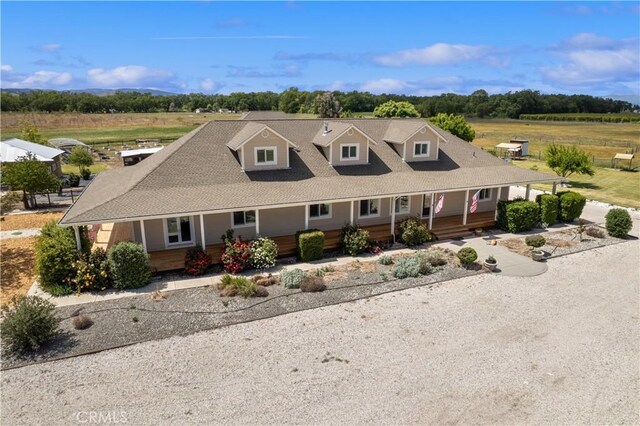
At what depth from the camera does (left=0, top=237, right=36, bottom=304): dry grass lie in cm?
1686

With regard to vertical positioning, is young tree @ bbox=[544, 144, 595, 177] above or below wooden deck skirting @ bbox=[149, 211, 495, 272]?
above

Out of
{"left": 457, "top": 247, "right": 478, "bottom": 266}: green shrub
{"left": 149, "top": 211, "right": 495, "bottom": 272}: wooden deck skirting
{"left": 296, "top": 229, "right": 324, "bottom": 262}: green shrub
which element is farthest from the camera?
{"left": 296, "top": 229, "right": 324, "bottom": 262}: green shrub

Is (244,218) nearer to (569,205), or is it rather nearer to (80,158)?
(569,205)

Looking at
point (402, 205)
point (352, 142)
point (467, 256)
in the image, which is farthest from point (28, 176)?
point (467, 256)

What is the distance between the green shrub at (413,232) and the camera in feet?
71.9

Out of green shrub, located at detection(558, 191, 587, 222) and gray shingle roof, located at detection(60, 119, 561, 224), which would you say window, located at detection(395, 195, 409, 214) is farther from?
green shrub, located at detection(558, 191, 587, 222)

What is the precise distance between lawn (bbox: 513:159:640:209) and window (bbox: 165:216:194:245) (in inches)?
1240

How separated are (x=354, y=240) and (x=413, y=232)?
345 cm

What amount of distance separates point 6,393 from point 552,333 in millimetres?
16139

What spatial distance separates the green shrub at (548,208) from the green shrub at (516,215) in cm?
81

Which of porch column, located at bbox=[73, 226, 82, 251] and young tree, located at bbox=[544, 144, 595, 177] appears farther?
young tree, located at bbox=[544, 144, 595, 177]

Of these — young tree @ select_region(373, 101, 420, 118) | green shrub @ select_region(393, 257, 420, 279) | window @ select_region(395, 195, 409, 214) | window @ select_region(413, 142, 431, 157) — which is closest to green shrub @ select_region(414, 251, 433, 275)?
green shrub @ select_region(393, 257, 420, 279)

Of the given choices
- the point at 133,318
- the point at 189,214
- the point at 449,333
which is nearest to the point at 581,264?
the point at 449,333

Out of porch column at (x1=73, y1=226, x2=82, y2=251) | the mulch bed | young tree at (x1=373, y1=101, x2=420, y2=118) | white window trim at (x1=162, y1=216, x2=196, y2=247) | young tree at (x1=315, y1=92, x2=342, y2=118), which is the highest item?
young tree at (x1=315, y1=92, x2=342, y2=118)
